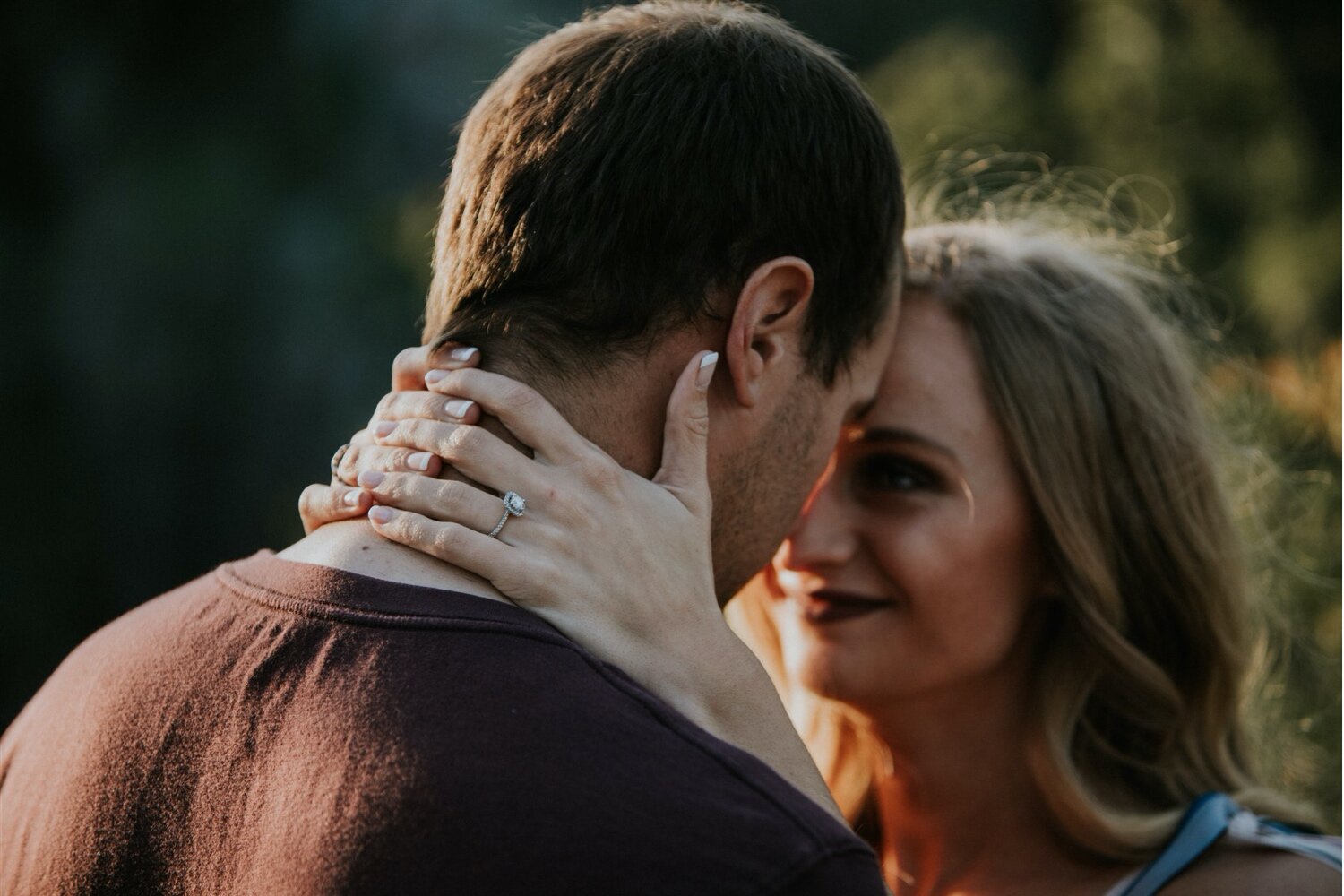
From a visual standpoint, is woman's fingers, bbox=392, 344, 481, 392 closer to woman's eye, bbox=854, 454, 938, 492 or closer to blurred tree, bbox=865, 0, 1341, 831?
woman's eye, bbox=854, 454, 938, 492

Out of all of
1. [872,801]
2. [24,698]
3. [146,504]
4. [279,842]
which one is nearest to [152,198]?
[146,504]

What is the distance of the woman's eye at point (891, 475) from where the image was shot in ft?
8.27

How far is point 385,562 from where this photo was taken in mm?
1562

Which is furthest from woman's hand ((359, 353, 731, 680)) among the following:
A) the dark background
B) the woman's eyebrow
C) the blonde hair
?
the dark background

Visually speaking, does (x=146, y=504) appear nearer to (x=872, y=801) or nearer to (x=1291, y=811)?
(x=872, y=801)

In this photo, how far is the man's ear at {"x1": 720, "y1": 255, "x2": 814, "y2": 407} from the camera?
70.6 inches

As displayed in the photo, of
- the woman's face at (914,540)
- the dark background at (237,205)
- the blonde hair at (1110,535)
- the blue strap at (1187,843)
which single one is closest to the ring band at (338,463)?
the woman's face at (914,540)

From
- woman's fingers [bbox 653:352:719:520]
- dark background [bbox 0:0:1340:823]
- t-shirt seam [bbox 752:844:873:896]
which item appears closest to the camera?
t-shirt seam [bbox 752:844:873:896]

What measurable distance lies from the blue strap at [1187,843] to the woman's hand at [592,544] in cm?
109

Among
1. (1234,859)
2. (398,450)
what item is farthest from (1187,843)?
(398,450)

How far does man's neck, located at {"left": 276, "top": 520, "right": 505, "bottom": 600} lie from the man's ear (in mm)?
532

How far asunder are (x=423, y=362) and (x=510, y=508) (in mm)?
311

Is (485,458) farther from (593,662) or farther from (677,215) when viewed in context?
(677,215)

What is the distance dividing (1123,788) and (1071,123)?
7736mm
